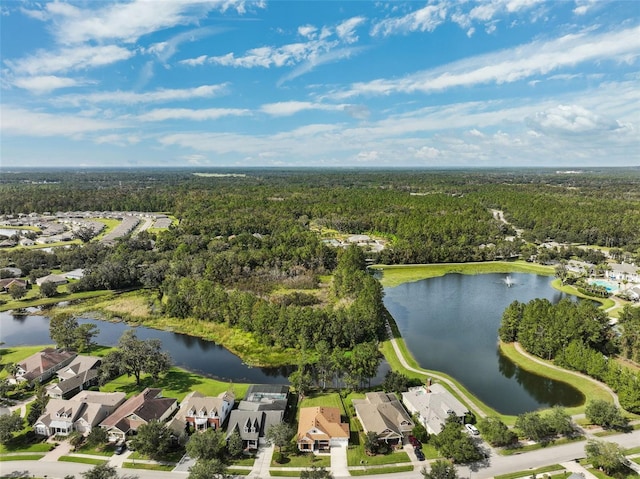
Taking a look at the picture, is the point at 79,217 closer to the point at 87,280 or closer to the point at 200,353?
the point at 87,280

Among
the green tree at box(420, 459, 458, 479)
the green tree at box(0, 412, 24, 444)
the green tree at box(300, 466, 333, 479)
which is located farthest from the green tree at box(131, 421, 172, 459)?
the green tree at box(420, 459, 458, 479)

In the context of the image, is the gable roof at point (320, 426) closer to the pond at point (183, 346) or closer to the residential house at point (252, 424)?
the residential house at point (252, 424)

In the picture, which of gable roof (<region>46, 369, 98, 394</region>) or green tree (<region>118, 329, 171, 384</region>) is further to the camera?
green tree (<region>118, 329, 171, 384</region>)

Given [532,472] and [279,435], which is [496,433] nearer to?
[532,472]

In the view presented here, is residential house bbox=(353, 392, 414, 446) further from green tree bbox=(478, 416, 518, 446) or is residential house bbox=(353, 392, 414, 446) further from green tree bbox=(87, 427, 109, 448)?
green tree bbox=(87, 427, 109, 448)

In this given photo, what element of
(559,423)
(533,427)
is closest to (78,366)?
(533,427)

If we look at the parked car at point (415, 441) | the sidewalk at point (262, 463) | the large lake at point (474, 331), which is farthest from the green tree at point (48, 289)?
the parked car at point (415, 441)

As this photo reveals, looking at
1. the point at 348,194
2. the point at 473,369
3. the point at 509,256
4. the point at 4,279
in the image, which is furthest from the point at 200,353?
the point at 348,194
